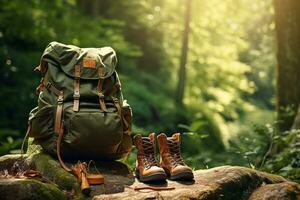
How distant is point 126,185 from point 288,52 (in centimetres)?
435

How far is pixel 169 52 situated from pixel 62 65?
12.1 metres

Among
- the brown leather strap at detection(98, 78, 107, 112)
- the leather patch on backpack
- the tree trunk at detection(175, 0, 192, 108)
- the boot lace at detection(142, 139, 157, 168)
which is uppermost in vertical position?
the leather patch on backpack

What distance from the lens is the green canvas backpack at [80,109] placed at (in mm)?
3928

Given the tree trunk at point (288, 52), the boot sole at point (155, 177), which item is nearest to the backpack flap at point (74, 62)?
the boot sole at point (155, 177)

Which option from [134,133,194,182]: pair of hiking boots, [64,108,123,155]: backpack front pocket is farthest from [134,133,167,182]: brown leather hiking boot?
[64,108,123,155]: backpack front pocket

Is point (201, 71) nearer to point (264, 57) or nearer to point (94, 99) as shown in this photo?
point (264, 57)

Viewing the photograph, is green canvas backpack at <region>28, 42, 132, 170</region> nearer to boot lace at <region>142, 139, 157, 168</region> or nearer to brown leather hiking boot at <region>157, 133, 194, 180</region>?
boot lace at <region>142, 139, 157, 168</region>

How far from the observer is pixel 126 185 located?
3.73 m

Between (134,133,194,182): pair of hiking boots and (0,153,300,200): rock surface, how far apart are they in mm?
67

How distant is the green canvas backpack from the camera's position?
3.93m

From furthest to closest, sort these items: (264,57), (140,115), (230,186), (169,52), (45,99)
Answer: (264,57) → (169,52) → (140,115) → (45,99) → (230,186)

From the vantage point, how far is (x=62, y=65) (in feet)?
13.8

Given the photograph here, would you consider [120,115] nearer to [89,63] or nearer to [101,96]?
[101,96]

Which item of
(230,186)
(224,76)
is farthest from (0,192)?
(224,76)
